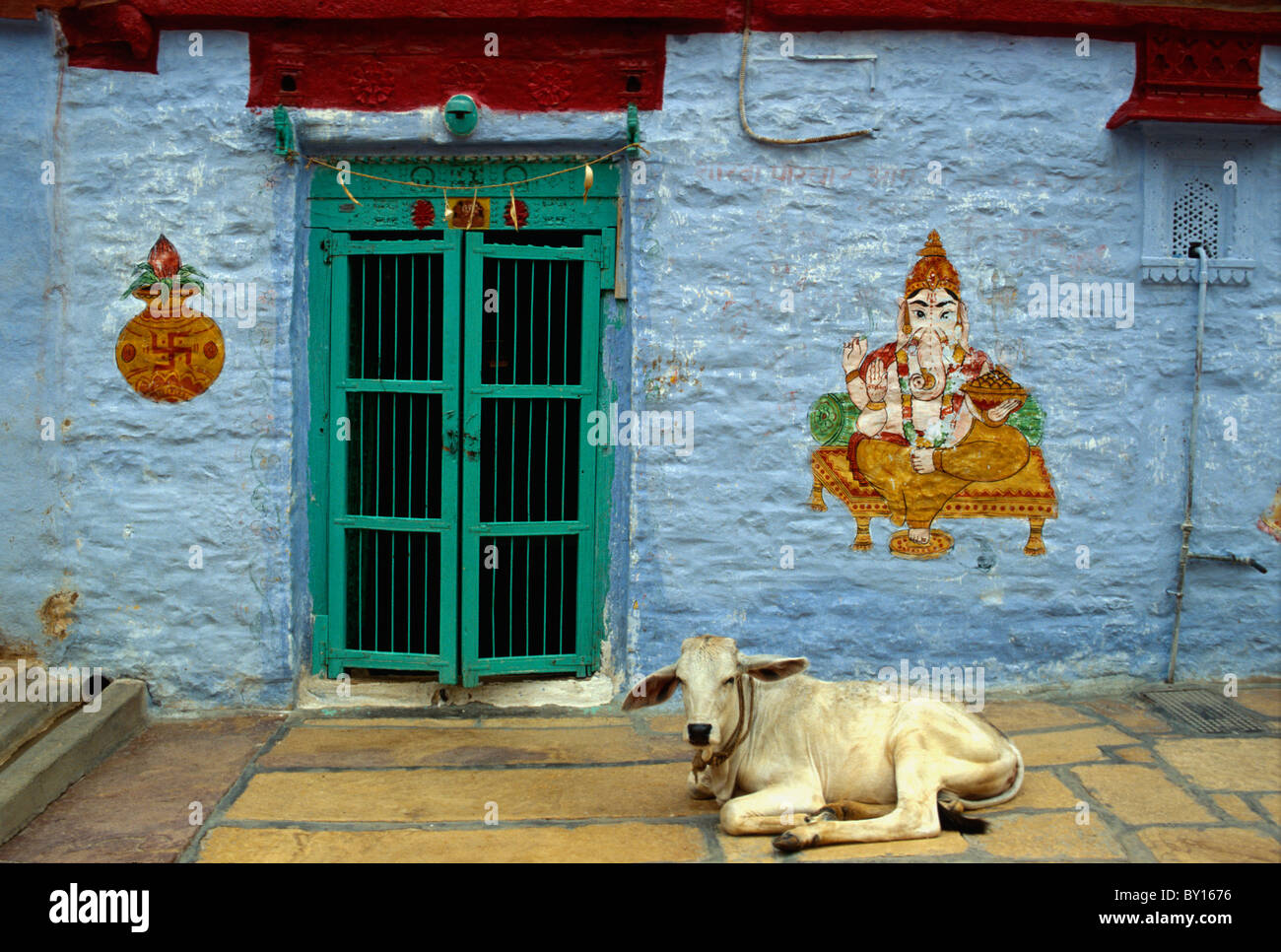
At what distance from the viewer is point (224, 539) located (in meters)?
5.54

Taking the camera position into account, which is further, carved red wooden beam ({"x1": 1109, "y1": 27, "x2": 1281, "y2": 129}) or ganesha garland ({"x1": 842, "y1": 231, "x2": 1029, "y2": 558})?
ganesha garland ({"x1": 842, "y1": 231, "x2": 1029, "y2": 558})

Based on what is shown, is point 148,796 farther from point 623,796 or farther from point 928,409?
point 928,409

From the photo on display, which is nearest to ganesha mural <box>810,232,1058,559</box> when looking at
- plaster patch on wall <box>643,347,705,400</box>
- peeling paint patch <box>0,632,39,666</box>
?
plaster patch on wall <box>643,347,705,400</box>

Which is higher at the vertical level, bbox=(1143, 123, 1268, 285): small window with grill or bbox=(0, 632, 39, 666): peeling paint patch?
bbox=(1143, 123, 1268, 285): small window with grill

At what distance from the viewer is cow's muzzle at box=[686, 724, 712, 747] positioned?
3.65 metres

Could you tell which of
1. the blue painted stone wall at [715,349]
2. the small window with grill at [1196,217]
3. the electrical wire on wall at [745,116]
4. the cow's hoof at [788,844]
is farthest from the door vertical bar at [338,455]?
the small window with grill at [1196,217]

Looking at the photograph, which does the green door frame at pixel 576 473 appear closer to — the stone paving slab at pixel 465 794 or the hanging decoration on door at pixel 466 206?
the hanging decoration on door at pixel 466 206

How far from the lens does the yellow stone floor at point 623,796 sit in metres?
3.86

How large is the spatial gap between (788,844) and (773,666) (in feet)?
2.06

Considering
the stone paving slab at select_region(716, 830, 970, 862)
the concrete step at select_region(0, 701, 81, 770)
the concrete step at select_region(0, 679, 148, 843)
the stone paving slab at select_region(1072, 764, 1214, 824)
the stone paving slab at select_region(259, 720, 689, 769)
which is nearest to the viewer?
the stone paving slab at select_region(716, 830, 970, 862)

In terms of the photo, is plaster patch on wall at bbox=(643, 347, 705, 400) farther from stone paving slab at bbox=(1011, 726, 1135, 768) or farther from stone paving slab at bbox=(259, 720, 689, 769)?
stone paving slab at bbox=(1011, 726, 1135, 768)

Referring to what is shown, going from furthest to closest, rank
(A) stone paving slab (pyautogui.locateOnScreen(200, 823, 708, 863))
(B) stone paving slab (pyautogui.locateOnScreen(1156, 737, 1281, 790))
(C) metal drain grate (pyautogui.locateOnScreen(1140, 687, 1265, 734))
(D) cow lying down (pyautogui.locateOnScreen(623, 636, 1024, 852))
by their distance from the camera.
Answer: (C) metal drain grate (pyautogui.locateOnScreen(1140, 687, 1265, 734))
(B) stone paving slab (pyautogui.locateOnScreen(1156, 737, 1281, 790))
(A) stone paving slab (pyautogui.locateOnScreen(200, 823, 708, 863))
(D) cow lying down (pyautogui.locateOnScreen(623, 636, 1024, 852))

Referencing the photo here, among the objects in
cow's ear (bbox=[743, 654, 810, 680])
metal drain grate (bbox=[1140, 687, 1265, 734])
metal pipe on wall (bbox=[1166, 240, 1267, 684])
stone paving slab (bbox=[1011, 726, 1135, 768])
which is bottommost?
stone paving slab (bbox=[1011, 726, 1135, 768])

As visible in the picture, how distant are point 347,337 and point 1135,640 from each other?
4.51 m
